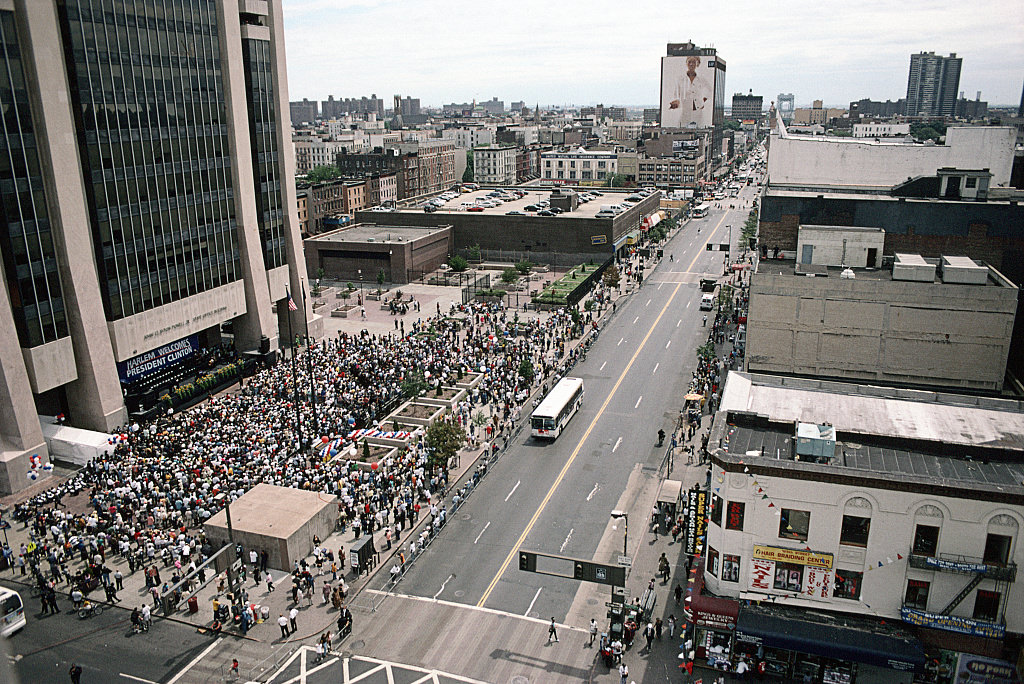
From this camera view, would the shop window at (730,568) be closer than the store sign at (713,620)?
No

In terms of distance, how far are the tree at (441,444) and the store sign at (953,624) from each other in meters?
24.3

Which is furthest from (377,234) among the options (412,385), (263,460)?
(263,460)

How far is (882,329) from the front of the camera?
44312 millimetres

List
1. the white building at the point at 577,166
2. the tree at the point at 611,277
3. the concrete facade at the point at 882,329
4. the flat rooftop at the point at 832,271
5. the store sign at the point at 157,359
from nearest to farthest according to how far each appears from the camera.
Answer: the concrete facade at the point at 882,329
the flat rooftop at the point at 832,271
the store sign at the point at 157,359
the tree at the point at 611,277
the white building at the point at 577,166

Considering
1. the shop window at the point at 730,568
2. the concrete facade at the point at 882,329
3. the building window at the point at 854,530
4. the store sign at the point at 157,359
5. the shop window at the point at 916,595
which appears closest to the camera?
the shop window at the point at 916,595

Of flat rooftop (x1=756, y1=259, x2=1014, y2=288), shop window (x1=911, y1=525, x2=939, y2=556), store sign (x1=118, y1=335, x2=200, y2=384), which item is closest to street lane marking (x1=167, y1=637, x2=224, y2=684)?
shop window (x1=911, y1=525, x2=939, y2=556)

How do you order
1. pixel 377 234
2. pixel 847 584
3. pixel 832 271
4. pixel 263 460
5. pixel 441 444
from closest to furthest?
pixel 847 584
pixel 263 460
pixel 441 444
pixel 832 271
pixel 377 234

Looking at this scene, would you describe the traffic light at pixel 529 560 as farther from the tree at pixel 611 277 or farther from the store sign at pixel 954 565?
the tree at pixel 611 277

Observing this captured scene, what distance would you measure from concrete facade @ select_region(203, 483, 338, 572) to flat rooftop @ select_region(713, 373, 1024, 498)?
1974 centimetres

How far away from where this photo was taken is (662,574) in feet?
116

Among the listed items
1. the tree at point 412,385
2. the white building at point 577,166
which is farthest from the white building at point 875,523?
the white building at point 577,166

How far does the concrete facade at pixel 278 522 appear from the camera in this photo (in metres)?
35.6

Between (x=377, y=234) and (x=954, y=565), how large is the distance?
3489 inches

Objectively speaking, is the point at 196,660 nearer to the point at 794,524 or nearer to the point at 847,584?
the point at 794,524
